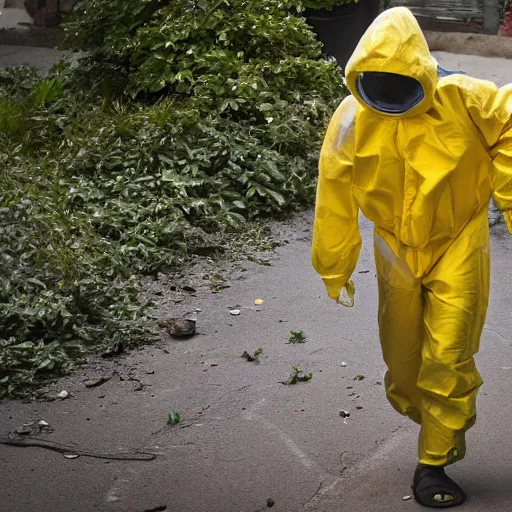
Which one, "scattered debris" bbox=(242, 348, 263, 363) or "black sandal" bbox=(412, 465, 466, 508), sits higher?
"black sandal" bbox=(412, 465, 466, 508)

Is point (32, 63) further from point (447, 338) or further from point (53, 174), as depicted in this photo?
point (447, 338)

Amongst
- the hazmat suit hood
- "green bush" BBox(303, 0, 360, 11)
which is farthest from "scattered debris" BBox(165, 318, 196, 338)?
"green bush" BBox(303, 0, 360, 11)

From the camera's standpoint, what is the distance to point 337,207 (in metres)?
4.36

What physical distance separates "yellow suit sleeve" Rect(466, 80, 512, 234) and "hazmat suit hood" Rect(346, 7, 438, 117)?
176mm

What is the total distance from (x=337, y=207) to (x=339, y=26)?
7859 mm

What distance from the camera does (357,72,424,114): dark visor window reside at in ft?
13.1

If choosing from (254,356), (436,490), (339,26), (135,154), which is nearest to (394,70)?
(436,490)

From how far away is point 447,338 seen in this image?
13.9ft

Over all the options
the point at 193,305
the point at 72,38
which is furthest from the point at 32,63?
the point at 193,305

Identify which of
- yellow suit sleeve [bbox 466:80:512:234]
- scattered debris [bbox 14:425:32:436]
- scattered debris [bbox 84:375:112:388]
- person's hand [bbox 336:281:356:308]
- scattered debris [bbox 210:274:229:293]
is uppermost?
yellow suit sleeve [bbox 466:80:512:234]

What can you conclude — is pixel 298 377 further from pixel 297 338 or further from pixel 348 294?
pixel 348 294

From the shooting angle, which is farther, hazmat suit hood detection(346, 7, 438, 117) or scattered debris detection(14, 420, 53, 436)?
scattered debris detection(14, 420, 53, 436)

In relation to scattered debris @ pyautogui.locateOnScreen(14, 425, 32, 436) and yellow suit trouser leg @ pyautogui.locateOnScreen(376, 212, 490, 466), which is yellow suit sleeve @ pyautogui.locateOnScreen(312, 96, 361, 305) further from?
scattered debris @ pyautogui.locateOnScreen(14, 425, 32, 436)

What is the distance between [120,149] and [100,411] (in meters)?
3.69
